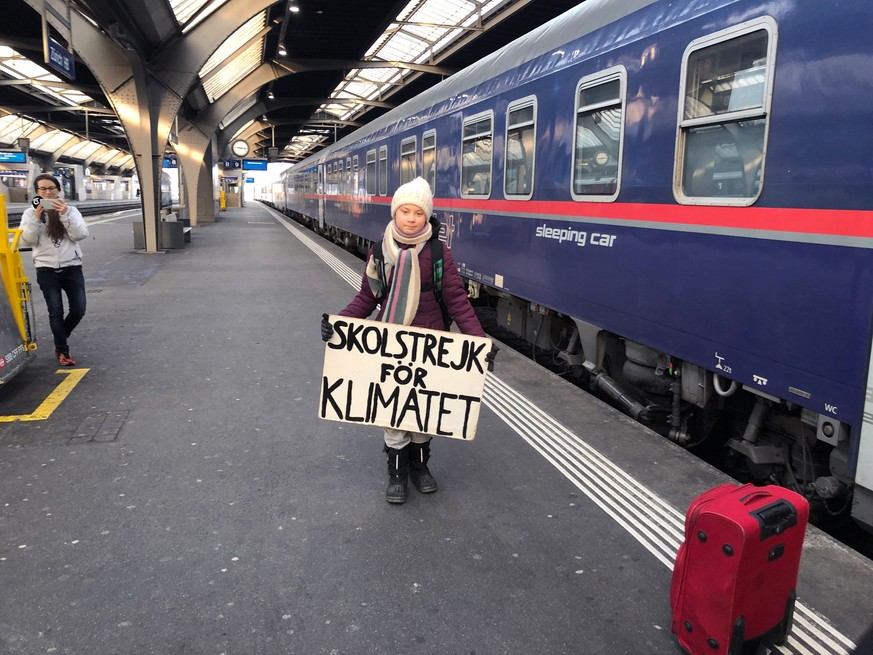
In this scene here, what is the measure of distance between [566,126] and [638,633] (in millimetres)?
4279

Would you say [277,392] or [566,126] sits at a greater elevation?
[566,126]

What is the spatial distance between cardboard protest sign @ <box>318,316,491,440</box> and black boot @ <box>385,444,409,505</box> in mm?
194

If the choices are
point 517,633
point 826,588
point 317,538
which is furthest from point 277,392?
point 826,588

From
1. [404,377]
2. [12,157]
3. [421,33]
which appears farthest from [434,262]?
[12,157]

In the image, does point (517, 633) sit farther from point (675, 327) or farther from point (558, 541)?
point (675, 327)

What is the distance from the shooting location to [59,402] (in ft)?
18.1

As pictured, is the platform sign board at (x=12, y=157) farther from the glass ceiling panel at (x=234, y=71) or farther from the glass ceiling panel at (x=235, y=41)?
the glass ceiling panel at (x=235, y=41)

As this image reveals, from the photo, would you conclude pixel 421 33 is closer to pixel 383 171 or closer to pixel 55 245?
pixel 383 171

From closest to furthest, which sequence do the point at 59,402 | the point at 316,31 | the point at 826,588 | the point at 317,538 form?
the point at 826,588, the point at 317,538, the point at 59,402, the point at 316,31

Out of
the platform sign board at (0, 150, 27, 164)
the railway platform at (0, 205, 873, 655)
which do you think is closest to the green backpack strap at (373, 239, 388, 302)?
the railway platform at (0, 205, 873, 655)

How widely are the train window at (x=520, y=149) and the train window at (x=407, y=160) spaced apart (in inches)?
159

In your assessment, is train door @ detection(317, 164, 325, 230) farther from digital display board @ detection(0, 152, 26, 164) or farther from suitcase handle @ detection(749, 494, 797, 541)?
digital display board @ detection(0, 152, 26, 164)

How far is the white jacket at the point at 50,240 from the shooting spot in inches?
243

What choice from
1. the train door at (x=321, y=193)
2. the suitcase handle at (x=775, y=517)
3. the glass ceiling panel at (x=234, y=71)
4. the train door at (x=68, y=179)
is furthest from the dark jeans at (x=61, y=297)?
the train door at (x=68, y=179)
